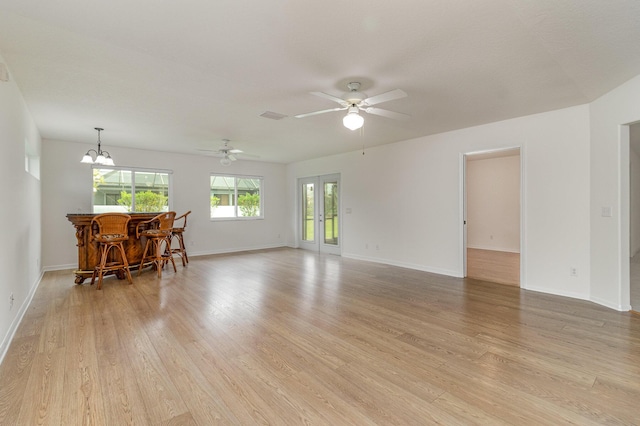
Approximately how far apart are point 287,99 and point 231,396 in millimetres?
2978

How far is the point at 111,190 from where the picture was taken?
249 inches

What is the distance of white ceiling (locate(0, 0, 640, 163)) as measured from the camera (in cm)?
195

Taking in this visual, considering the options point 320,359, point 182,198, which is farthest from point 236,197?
point 320,359

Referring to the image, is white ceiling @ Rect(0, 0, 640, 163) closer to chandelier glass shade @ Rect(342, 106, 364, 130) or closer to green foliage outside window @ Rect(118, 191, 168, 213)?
chandelier glass shade @ Rect(342, 106, 364, 130)

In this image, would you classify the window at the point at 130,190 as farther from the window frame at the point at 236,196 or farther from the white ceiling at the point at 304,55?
the white ceiling at the point at 304,55

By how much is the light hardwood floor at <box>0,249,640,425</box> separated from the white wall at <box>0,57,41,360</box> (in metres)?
0.23

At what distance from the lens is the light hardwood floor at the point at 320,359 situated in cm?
176

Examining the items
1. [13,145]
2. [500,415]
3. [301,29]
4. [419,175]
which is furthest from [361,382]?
[419,175]

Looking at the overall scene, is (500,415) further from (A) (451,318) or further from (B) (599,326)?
(B) (599,326)

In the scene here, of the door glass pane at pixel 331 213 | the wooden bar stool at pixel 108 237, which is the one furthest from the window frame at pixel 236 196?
the wooden bar stool at pixel 108 237

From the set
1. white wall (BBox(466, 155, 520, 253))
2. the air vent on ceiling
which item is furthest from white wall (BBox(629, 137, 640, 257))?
the air vent on ceiling

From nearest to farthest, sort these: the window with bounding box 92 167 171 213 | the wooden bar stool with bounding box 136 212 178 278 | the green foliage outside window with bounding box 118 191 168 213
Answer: the wooden bar stool with bounding box 136 212 178 278, the window with bounding box 92 167 171 213, the green foliage outside window with bounding box 118 191 168 213

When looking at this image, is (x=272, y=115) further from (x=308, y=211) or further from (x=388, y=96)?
(x=308, y=211)

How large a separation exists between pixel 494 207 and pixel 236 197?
A: 22.1 feet
